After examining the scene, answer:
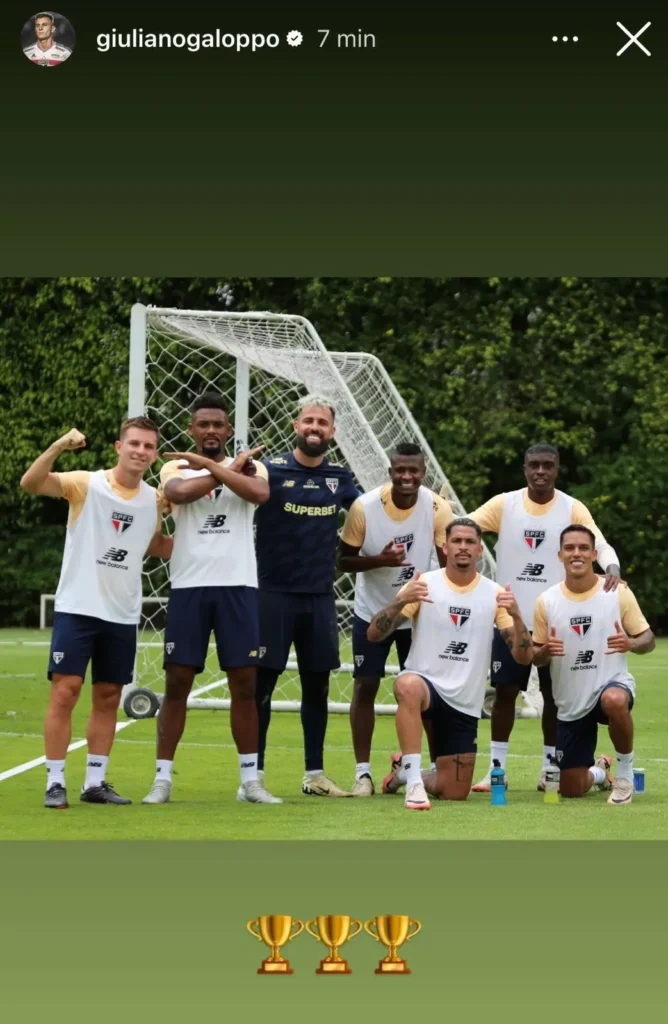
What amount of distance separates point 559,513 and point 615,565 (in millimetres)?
427

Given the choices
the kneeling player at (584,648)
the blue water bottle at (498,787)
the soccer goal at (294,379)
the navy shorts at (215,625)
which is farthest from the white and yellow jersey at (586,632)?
the soccer goal at (294,379)

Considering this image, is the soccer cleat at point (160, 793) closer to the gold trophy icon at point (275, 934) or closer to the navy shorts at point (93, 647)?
the navy shorts at point (93, 647)

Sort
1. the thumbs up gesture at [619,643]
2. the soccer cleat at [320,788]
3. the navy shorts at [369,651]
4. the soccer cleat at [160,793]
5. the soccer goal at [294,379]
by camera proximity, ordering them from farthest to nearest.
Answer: the soccer goal at [294,379] < the navy shorts at [369,651] < the soccer cleat at [320,788] < the thumbs up gesture at [619,643] < the soccer cleat at [160,793]

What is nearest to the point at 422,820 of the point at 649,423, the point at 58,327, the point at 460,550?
the point at 460,550

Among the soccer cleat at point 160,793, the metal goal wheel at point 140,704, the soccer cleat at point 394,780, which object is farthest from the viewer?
the metal goal wheel at point 140,704

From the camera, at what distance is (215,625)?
24.7 ft

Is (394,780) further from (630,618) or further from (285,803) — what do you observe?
(630,618)

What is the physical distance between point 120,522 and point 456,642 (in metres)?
1.62

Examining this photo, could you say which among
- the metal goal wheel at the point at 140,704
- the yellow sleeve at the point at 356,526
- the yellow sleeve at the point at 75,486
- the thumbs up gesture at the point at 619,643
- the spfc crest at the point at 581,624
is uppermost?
the yellow sleeve at the point at 75,486

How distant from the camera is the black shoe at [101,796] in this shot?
752cm

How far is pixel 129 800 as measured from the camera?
7.58 metres

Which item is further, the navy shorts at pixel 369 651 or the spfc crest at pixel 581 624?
the navy shorts at pixel 369 651

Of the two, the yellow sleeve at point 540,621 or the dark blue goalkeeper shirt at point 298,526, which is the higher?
the dark blue goalkeeper shirt at point 298,526

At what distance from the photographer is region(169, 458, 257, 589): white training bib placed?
24.6 feet
